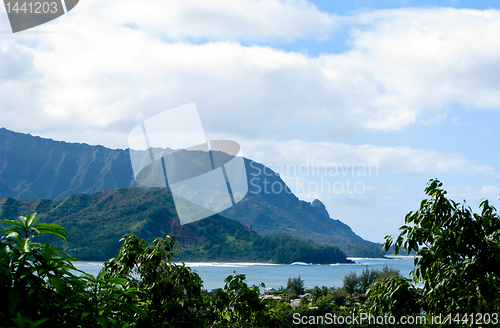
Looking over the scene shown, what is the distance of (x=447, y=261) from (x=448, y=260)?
0.05 ft

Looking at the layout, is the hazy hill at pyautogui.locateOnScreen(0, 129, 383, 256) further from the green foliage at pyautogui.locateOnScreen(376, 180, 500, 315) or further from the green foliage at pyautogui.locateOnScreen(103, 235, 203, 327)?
the green foliage at pyautogui.locateOnScreen(376, 180, 500, 315)

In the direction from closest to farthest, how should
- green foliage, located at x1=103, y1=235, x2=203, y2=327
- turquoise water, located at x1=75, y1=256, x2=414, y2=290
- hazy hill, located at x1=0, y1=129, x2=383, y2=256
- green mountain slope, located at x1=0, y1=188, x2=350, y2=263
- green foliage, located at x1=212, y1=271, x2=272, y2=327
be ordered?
green foliage, located at x1=103, y1=235, x2=203, y2=327 < green foliage, located at x1=212, y1=271, x2=272, y2=327 < turquoise water, located at x1=75, y1=256, x2=414, y2=290 < green mountain slope, located at x1=0, y1=188, x2=350, y2=263 < hazy hill, located at x1=0, y1=129, x2=383, y2=256

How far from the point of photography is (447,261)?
363cm

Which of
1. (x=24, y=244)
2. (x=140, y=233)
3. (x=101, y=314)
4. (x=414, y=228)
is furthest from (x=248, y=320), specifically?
(x=140, y=233)

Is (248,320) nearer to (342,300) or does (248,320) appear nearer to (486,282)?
(486,282)

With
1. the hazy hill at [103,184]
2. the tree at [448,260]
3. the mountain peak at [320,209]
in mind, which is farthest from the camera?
the mountain peak at [320,209]

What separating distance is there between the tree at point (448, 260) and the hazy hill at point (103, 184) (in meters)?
109

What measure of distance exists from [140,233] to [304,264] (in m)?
40.4

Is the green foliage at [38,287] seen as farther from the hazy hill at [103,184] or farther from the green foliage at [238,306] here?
the hazy hill at [103,184]

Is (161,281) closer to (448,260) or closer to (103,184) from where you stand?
(448,260)

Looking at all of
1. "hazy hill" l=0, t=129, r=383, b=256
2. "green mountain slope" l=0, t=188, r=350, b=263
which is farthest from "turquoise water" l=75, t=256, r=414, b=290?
"hazy hill" l=0, t=129, r=383, b=256

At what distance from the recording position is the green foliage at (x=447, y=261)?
3.34m

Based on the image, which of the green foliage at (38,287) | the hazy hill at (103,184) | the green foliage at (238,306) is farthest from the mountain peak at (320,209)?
the green foliage at (38,287)

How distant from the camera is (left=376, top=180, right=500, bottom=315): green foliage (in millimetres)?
3344
